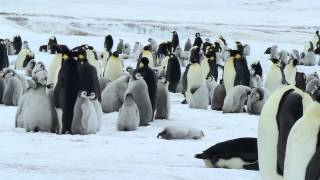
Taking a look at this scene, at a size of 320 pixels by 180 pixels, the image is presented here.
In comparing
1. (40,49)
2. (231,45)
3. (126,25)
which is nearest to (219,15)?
(126,25)

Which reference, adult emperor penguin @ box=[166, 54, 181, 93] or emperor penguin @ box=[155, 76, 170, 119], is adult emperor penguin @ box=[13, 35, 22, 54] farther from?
emperor penguin @ box=[155, 76, 170, 119]

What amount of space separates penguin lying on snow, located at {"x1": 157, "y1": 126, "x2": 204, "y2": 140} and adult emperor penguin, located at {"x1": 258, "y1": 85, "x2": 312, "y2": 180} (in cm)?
364

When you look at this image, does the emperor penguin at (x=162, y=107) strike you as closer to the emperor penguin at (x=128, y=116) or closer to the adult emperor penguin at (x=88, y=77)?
the adult emperor penguin at (x=88, y=77)

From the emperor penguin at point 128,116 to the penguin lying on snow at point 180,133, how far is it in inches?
32.8

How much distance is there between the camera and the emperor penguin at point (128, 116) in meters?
9.35

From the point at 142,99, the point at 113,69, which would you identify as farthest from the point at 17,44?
the point at 142,99

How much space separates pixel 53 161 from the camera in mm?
6297

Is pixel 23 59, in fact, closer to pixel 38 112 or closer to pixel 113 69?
pixel 113 69

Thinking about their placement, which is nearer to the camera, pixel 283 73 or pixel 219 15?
pixel 283 73

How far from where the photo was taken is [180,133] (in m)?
8.68

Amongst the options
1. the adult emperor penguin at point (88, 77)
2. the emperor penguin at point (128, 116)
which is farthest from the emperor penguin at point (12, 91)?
the emperor penguin at point (128, 116)

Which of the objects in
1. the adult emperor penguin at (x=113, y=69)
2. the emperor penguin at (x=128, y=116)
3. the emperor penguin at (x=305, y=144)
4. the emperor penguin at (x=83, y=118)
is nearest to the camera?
the emperor penguin at (x=305, y=144)

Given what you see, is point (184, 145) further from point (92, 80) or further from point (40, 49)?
point (40, 49)

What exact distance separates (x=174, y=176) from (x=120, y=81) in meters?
6.07
